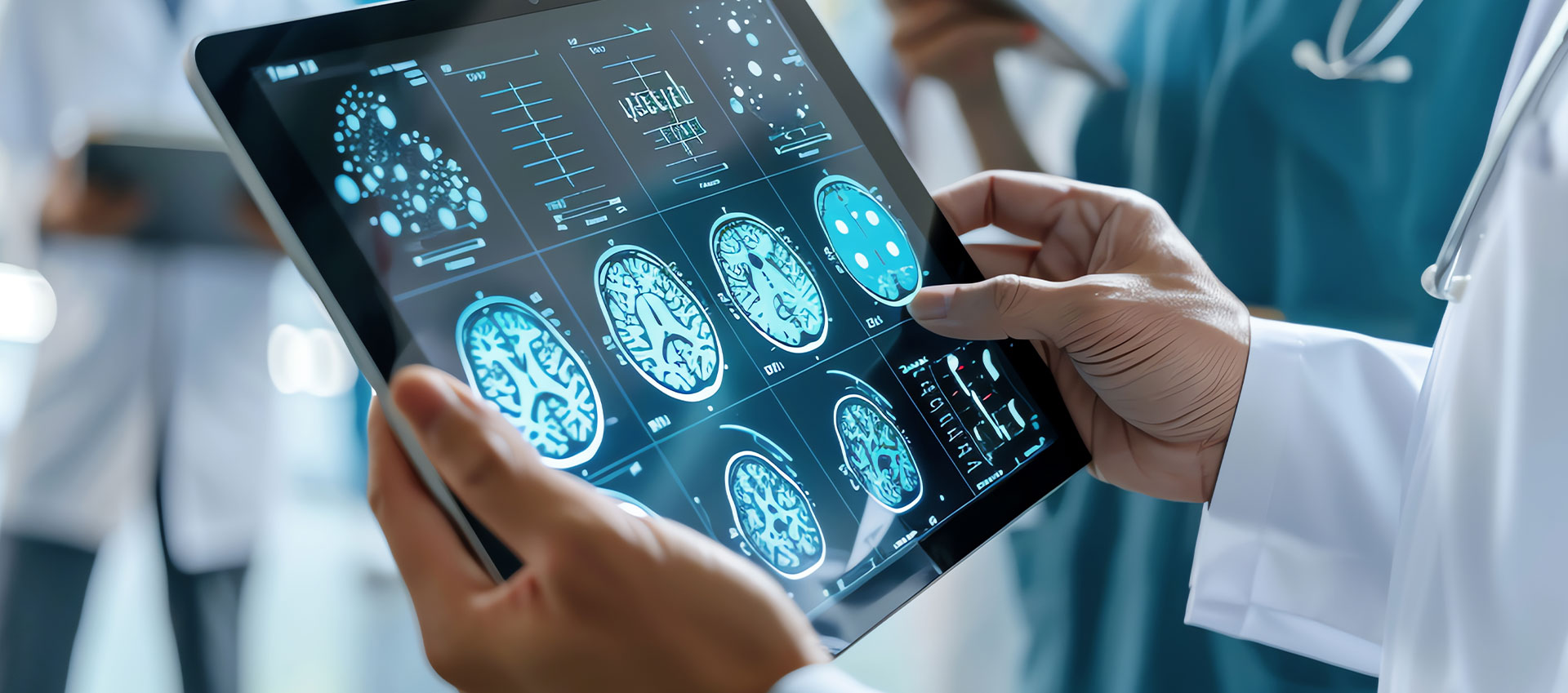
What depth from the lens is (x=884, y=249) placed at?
679mm

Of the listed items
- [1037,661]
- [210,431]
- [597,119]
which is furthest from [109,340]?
[1037,661]

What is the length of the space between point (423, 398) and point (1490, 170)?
2.22 ft

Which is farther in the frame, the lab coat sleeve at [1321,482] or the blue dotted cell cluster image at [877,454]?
the lab coat sleeve at [1321,482]

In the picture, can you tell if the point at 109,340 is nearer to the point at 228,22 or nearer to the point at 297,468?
the point at 297,468

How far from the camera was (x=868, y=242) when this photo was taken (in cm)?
67

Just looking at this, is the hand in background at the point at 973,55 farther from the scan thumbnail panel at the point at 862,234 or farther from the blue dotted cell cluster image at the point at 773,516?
the blue dotted cell cluster image at the point at 773,516

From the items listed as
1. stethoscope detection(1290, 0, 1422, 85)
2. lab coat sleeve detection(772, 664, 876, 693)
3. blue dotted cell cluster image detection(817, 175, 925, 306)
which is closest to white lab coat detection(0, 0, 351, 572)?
blue dotted cell cluster image detection(817, 175, 925, 306)

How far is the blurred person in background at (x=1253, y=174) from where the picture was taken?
1.11 metres

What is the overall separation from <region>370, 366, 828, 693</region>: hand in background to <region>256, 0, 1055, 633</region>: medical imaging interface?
0.06 metres

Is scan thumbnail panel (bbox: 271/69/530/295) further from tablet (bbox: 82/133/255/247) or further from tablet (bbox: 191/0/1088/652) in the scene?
tablet (bbox: 82/133/255/247)

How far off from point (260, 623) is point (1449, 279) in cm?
122

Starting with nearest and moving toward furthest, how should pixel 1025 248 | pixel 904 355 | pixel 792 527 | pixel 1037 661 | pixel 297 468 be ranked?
pixel 792 527 < pixel 904 355 < pixel 1025 248 < pixel 297 468 < pixel 1037 661

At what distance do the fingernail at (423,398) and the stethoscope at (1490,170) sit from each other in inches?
25.6

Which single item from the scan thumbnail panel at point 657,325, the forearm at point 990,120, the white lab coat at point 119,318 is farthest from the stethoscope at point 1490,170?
the white lab coat at point 119,318
